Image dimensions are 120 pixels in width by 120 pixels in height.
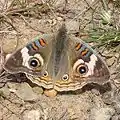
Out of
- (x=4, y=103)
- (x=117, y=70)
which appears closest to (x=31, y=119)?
(x=4, y=103)

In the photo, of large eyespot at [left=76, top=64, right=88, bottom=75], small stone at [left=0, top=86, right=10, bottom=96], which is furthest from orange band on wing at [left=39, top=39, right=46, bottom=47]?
small stone at [left=0, top=86, right=10, bottom=96]

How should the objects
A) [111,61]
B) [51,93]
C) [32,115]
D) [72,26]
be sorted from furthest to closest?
[72,26], [111,61], [51,93], [32,115]

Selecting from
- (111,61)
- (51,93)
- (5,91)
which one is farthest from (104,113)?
(5,91)

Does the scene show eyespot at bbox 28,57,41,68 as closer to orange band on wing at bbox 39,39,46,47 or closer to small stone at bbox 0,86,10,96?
orange band on wing at bbox 39,39,46,47

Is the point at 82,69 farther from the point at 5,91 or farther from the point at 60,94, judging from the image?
the point at 5,91

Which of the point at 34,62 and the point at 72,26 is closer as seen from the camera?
the point at 34,62

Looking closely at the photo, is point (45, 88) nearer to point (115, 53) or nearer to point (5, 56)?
point (5, 56)

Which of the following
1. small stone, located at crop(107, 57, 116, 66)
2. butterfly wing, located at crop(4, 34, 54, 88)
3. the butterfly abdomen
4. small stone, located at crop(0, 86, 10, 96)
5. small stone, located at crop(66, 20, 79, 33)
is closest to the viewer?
butterfly wing, located at crop(4, 34, 54, 88)
